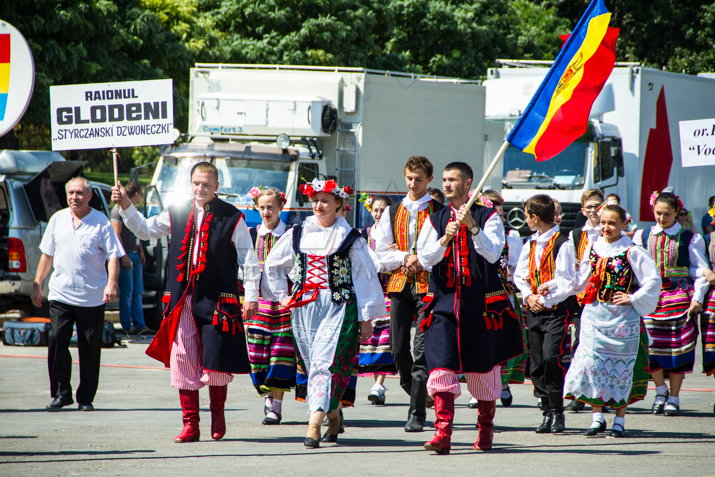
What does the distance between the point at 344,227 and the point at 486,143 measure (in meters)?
12.8

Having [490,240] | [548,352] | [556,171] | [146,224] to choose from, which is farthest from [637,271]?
[556,171]

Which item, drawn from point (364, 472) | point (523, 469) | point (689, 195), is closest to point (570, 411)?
point (523, 469)

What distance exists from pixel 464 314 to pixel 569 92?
1.72 m

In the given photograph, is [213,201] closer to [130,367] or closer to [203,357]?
[203,357]

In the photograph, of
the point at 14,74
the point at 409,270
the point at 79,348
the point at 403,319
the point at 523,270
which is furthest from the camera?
the point at 79,348

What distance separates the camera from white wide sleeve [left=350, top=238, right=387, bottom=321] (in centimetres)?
664

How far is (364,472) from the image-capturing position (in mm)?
5598

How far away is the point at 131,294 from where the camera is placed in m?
13.5

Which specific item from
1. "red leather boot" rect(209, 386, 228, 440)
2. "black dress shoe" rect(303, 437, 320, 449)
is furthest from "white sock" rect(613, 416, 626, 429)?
"red leather boot" rect(209, 386, 228, 440)

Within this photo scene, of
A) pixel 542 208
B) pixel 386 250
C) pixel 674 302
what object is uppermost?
pixel 542 208

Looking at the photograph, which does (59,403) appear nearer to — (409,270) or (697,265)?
(409,270)

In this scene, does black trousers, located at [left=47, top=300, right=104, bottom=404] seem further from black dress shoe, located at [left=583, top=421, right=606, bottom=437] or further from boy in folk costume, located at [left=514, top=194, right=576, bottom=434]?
black dress shoe, located at [left=583, top=421, right=606, bottom=437]

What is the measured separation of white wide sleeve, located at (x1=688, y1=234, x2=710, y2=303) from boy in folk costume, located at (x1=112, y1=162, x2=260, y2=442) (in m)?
4.10

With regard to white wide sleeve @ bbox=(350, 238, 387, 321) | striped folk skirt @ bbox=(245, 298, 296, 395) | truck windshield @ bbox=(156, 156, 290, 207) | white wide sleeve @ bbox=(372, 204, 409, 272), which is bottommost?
striped folk skirt @ bbox=(245, 298, 296, 395)
